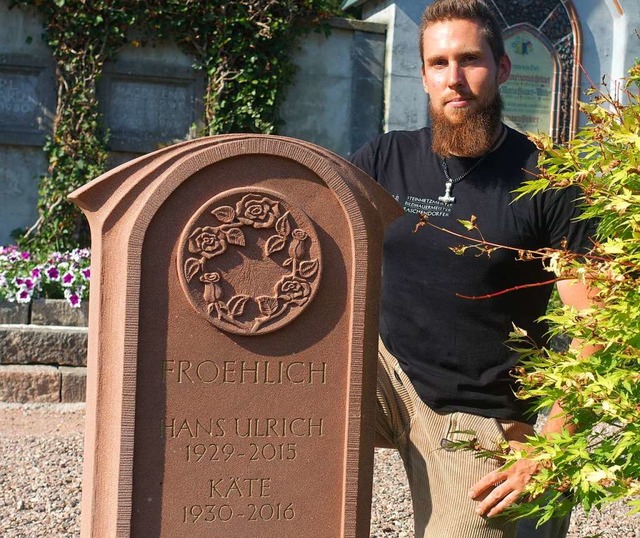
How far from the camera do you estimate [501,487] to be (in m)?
2.96

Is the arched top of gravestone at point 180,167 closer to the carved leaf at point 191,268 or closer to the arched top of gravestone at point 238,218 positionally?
the arched top of gravestone at point 238,218

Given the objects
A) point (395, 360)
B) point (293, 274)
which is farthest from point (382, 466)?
point (293, 274)

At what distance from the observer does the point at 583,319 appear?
93.7 inches

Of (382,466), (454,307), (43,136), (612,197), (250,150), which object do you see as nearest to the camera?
(612,197)

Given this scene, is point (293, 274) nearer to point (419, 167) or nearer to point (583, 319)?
point (419, 167)

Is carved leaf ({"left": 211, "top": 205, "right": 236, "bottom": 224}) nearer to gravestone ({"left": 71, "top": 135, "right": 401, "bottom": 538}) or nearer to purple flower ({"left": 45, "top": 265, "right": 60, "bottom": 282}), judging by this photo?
gravestone ({"left": 71, "top": 135, "right": 401, "bottom": 538})

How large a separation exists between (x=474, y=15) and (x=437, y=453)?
4.61 feet

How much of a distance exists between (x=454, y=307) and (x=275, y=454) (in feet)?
2.39

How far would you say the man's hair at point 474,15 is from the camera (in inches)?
129

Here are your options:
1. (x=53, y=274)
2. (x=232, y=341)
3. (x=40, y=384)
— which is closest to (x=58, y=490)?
(x=40, y=384)

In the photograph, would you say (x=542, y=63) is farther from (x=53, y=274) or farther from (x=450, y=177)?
(x=450, y=177)

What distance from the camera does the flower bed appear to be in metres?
7.00

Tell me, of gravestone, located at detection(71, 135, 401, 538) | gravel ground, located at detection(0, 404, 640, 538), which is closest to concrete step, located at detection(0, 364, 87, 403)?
gravel ground, located at detection(0, 404, 640, 538)

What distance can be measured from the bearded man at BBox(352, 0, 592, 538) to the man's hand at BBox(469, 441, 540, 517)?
0.02 m
